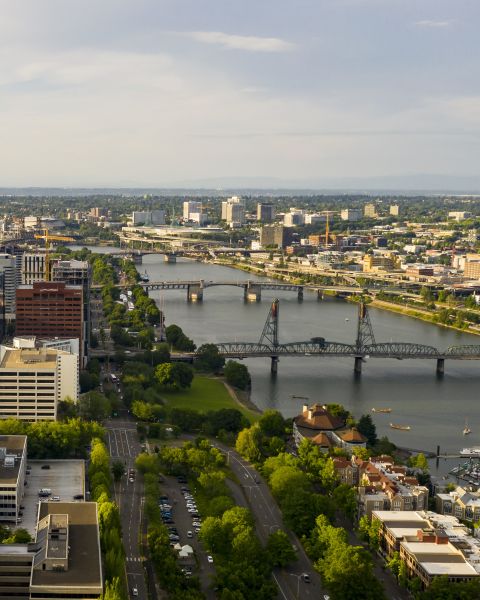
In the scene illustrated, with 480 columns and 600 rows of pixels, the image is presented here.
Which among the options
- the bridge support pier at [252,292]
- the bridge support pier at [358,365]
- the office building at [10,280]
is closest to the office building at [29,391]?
the bridge support pier at [358,365]

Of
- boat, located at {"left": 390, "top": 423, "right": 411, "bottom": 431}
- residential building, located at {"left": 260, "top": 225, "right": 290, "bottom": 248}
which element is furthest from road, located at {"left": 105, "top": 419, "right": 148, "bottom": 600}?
residential building, located at {"left": 260, "top": 225, "right": 290, "bottom": 248}

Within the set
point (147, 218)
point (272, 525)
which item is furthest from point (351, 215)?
point (272, 525)

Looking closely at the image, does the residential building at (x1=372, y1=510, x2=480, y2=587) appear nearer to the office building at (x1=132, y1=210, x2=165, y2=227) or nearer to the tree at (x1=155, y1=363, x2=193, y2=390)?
the tree at (x1=155, y1=363, x2=193, y2=390)

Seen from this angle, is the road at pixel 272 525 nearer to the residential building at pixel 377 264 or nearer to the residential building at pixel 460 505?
the residential building at pixel 460 505

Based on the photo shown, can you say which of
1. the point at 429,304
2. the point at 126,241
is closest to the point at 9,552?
the point at 429,304

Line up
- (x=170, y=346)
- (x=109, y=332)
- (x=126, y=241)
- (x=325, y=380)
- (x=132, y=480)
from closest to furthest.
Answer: (x=132, y=480) → (x=325, y=380) → (x=170, y=346) → (x=109, y=332) → (x=126, y=241)

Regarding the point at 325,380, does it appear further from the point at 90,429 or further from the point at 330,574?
the point at 330,574

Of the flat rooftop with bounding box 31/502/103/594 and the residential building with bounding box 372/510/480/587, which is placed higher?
the flat rooftop with bounding box 31/502/103/594

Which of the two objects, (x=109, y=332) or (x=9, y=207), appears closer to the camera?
(x=109, y=332)
